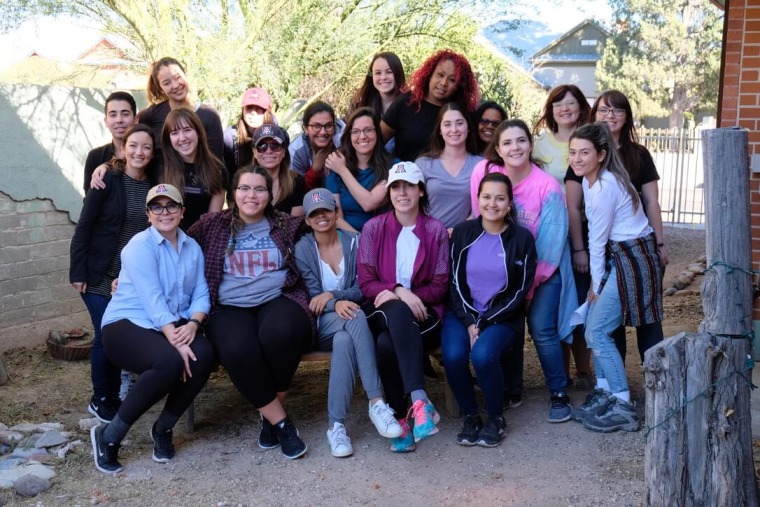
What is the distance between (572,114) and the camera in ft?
16.2

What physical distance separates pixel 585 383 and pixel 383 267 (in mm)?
1661

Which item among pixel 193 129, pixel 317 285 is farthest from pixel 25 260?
pixel 317 285

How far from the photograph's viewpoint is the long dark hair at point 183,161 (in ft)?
15.6

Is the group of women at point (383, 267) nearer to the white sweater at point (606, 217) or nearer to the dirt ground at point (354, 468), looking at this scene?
the white sweater at point (606, 217)

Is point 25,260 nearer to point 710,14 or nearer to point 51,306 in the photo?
point 51,306

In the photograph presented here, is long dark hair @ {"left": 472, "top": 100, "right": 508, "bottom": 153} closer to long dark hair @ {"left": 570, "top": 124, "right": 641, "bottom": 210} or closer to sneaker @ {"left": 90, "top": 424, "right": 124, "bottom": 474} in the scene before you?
long dark hair @ {"left": 570, "top": 124, "right": 641, "bottom": 210}

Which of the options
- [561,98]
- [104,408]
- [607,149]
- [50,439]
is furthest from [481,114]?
[50,439]

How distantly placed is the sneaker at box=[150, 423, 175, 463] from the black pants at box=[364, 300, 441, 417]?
1238 mm

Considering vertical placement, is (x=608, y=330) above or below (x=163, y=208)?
below

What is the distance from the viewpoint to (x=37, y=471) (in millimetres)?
4113

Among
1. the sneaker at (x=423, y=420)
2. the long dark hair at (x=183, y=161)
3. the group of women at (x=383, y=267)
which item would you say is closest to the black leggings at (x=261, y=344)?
the group of women at (x=383, y=267)

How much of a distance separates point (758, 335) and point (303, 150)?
11.5 ft

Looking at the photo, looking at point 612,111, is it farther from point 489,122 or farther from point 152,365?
point 152,365

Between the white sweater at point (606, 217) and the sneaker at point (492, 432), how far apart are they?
95 cm
